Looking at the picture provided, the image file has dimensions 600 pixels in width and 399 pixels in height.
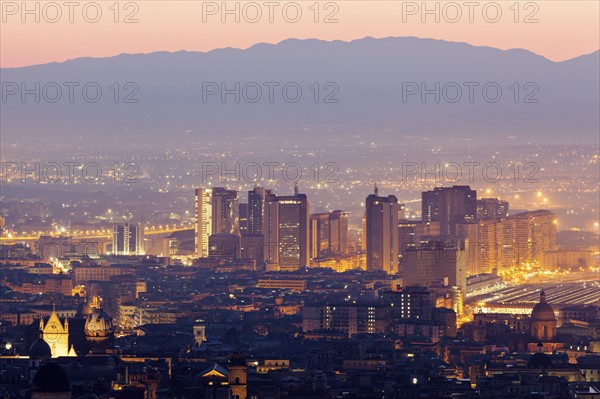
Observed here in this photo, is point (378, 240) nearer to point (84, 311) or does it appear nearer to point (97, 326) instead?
point (84, 311)

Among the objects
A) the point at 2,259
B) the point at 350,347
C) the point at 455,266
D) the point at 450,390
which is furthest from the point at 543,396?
the point at 2,259

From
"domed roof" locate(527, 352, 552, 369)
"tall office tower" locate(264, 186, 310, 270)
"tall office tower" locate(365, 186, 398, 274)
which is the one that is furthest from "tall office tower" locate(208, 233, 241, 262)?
"domed roof" locate(527, 352, 552, 369)

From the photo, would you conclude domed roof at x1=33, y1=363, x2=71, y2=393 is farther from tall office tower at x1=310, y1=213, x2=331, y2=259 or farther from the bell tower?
Answer: tall office tower at x1=310, y1=213, x2=331, y2=259

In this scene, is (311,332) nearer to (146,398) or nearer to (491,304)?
(491,304)

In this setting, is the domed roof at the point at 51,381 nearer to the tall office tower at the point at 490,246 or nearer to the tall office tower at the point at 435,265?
the tall office tower at the point at 435,265

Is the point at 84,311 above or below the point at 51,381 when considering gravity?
above

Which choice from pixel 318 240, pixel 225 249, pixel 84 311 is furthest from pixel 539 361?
pixel 225 249

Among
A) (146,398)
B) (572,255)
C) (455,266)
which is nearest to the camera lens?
(146,398)
